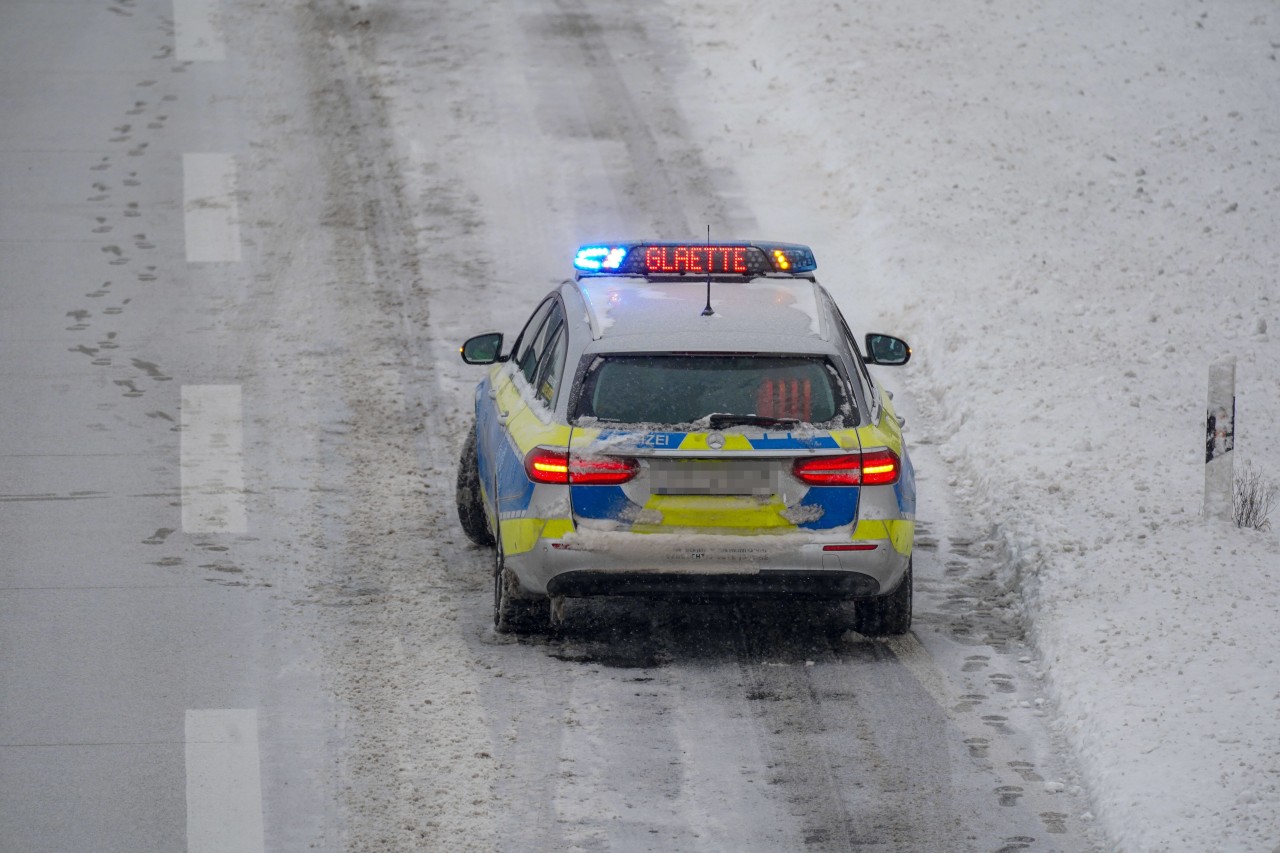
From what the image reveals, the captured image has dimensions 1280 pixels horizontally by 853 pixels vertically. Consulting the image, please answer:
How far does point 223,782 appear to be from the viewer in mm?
6664

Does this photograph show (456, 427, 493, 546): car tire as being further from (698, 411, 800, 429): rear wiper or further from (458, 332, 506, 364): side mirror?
(698, 411, 800, 429): rear wiper

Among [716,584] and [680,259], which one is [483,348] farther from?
[716,584]

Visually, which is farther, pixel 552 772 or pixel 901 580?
pixel 901 580

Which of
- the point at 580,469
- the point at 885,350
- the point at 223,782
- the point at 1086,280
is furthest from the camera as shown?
the point at 1086,280

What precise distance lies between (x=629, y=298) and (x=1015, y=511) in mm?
2741

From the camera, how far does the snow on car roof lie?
795 cm

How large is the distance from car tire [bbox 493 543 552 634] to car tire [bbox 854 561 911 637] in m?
1.46

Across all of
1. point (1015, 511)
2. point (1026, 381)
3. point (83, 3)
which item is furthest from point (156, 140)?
point (1015, 511)

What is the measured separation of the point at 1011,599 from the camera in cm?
899

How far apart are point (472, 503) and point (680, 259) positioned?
1.84 meters

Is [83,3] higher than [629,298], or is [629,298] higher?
[629,298]

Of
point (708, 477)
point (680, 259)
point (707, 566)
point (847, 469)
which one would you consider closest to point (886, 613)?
point (847, 469)

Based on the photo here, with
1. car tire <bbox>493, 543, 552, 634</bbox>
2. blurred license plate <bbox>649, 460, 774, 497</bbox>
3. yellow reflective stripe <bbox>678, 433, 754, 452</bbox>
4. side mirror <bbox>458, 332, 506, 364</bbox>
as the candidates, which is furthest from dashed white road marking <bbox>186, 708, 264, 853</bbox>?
side mirror <bbox>458, 332, 506, 364</bbox>

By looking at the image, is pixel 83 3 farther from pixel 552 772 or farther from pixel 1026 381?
pixel 552 772
